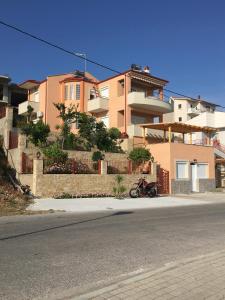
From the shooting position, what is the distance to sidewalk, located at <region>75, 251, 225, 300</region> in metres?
5.07

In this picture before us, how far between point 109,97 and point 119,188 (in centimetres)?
1656

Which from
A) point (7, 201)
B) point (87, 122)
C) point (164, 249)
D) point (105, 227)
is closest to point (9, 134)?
point (87, 122)

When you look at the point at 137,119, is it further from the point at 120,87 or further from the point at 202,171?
the point at 202,171

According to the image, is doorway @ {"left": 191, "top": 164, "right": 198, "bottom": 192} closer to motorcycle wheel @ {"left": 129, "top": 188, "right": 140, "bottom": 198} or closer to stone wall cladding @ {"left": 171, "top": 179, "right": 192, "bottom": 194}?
stone wall cladding @ {"left": 171, "top": 179, "right": 192, "bottom": 194}

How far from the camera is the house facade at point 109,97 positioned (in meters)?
37.8

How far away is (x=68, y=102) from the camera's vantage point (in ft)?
133

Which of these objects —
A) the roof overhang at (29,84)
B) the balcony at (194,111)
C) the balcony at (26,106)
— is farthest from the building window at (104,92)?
the balcony at (194,111)

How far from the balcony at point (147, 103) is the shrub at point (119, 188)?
12.7 m

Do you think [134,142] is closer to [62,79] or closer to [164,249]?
[62,79]

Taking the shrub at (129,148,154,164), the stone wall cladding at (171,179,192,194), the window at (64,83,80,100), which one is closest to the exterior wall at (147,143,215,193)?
the stone wall cladding at (171,179,192,194)

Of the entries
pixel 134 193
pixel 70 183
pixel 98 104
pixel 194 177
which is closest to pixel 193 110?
pixel 98 104

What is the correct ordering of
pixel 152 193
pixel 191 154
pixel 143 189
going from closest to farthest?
1. pixel 143 189
2. pixel 152 193
3. pixel 191 154

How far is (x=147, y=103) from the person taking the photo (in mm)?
37344

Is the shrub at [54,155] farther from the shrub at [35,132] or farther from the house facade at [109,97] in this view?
the house facade at [109,97]
